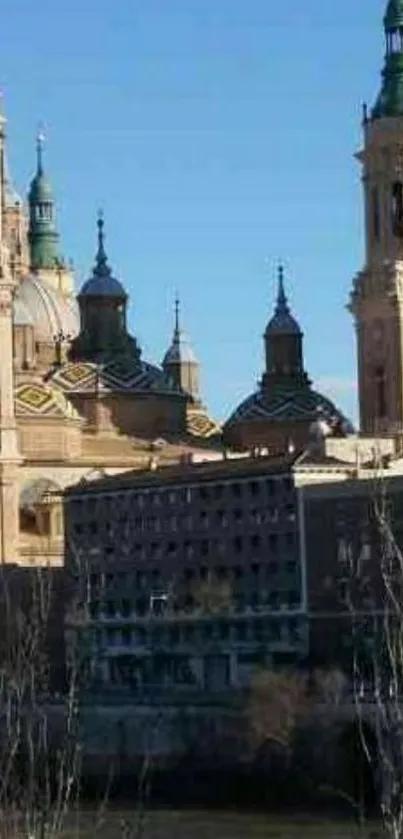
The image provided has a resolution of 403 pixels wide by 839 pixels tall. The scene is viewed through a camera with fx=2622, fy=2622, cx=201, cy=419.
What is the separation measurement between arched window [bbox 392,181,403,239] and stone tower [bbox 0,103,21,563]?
372 inches

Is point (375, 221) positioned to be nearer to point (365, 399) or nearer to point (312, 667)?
point (365, 399)

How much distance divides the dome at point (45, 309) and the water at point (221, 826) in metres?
36.2

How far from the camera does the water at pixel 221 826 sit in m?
33.8

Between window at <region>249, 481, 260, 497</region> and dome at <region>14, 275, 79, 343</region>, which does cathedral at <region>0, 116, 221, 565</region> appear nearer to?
dome at <region>14, 275, 79, 343</region>

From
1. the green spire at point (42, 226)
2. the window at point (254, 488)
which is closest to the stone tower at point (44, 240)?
the green spire at point (42, 226)

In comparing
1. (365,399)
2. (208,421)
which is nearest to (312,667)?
(365,399)

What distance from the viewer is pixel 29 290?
75438mm

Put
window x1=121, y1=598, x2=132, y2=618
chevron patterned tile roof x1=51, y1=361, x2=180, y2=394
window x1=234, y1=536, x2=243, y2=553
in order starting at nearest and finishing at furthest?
window x1=234, y1=536, x2=243, y2=553 < window x1=121, y1=598, x2=132, y2=618 < chevron patterned tile roof x1=51, y1=361, x2=180, y2=394

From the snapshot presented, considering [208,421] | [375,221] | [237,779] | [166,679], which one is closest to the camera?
[237,779]

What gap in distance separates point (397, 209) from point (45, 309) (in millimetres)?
15463

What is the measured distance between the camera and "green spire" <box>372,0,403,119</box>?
62469 millimetres

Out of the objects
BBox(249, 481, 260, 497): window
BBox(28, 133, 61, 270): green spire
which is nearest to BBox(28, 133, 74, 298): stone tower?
BBox(28, 133, 61, 270): green spire

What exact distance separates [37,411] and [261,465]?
1383cm

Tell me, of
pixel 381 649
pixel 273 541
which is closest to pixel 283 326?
pixel 273 541
